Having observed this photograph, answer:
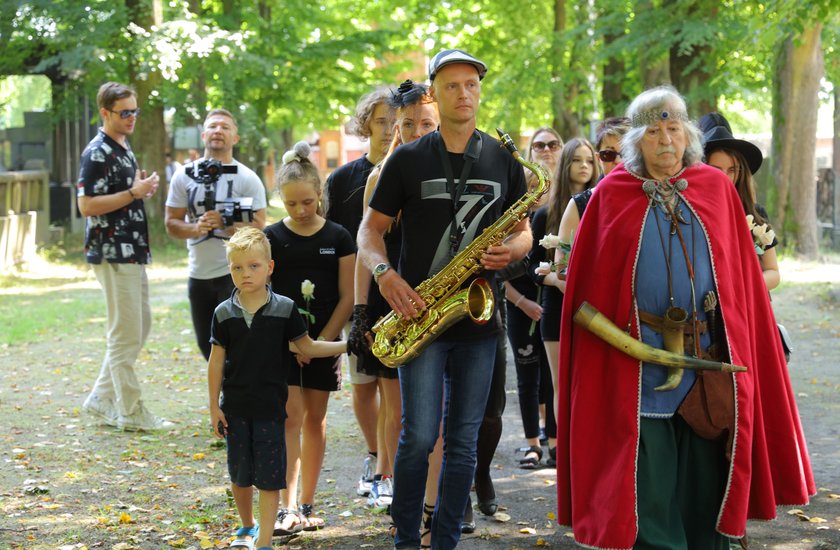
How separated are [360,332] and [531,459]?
2.80 meters

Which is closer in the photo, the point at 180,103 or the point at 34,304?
the point at 34,304

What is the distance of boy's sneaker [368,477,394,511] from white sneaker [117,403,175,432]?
277 centimetres

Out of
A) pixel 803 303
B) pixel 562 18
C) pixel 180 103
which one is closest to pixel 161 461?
pixel 803 303

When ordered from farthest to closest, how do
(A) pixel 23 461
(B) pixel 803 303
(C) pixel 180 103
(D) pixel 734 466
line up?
(C) pixel 180 103 < (B) pixel 803 303 < (A) pixel 23 461 < (D) pixel 734 466

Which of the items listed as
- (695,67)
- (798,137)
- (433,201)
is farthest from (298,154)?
(798,137)

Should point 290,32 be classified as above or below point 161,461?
above

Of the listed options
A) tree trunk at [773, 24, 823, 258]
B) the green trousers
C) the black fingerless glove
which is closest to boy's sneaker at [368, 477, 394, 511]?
the black fingerless glove

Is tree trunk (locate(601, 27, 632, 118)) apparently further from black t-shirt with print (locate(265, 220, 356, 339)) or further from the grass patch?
black t-shirt with print (locate(265, 220, 356, 339))

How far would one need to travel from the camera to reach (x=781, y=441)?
4984 millimetres

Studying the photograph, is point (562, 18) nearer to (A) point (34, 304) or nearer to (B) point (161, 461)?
(A) point (34, 304)

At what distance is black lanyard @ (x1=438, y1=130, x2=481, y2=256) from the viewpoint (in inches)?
204

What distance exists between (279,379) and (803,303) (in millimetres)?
12712

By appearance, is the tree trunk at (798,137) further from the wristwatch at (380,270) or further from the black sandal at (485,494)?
the wristwatch at (380,270)

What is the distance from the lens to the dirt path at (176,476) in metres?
6.18
